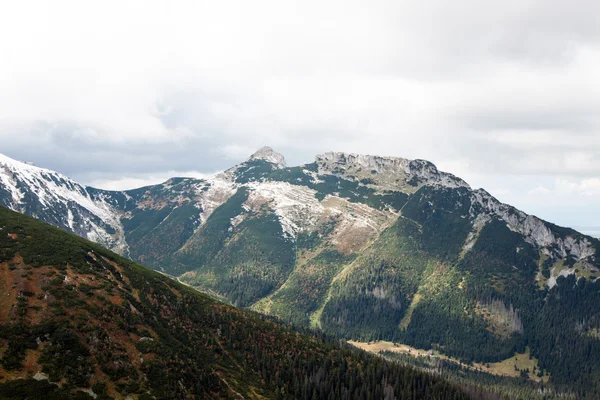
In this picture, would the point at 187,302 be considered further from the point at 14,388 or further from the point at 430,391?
the point at 430,391

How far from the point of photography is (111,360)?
4119 inches

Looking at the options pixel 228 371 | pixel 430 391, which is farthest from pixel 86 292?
pixel 430 391

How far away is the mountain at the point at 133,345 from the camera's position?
94875 mm

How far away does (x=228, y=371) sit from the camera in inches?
5664

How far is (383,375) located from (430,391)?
24.9m

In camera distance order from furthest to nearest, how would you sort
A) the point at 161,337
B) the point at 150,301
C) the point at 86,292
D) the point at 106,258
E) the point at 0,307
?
1. the point at 106,258
2. the point at 150,301
3. the point at 161,337
4. the point at 86,292
5. the point at 0,307

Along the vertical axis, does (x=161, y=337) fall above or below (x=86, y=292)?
below

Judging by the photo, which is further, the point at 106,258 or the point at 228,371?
the point at 106,258

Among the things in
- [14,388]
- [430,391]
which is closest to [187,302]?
[14,388]

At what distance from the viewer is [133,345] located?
11731cm

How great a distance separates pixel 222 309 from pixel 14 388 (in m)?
119

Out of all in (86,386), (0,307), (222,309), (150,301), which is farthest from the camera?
(222,309)

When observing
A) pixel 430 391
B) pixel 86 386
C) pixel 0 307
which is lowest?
A: pixel 430 391

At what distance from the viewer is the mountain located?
311ft
